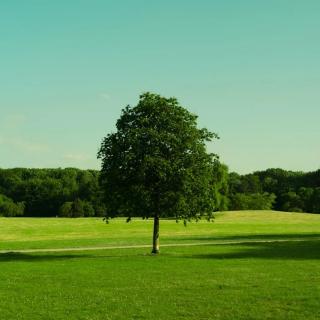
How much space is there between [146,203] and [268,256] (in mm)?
9259

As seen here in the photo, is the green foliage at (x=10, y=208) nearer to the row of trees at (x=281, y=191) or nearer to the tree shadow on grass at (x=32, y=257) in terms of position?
the row of trees at (x=281, y=191)

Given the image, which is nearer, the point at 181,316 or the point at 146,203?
the point at 181,316

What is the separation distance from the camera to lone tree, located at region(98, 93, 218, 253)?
38.6m

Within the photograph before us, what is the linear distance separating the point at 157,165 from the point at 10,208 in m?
103

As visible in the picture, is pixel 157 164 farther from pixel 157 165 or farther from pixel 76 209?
pixel 76 209

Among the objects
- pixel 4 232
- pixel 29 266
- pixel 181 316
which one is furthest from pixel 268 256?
pixel 4 232

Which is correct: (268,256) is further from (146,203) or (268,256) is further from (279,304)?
(279,304)

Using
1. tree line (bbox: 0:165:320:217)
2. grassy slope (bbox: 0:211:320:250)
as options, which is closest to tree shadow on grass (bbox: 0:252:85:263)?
grassy slope (bbox: 0:211:320:250)

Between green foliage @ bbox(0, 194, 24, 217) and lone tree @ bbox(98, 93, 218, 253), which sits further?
green foliage @ bbox(0, 194, 24, 217)

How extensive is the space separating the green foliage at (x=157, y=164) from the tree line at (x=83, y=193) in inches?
3168

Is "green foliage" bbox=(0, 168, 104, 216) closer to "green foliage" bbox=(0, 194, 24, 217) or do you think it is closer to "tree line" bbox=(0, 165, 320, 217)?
"tree line" bbox=(0, 165, 320, 217)

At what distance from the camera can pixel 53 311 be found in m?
17.8

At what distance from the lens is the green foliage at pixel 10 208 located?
132 meters

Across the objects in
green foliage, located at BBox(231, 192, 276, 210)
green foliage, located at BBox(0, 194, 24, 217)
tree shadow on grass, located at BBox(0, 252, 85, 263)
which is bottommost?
tree shadow on grass, located at BBox(0, 252, 85, 263)
